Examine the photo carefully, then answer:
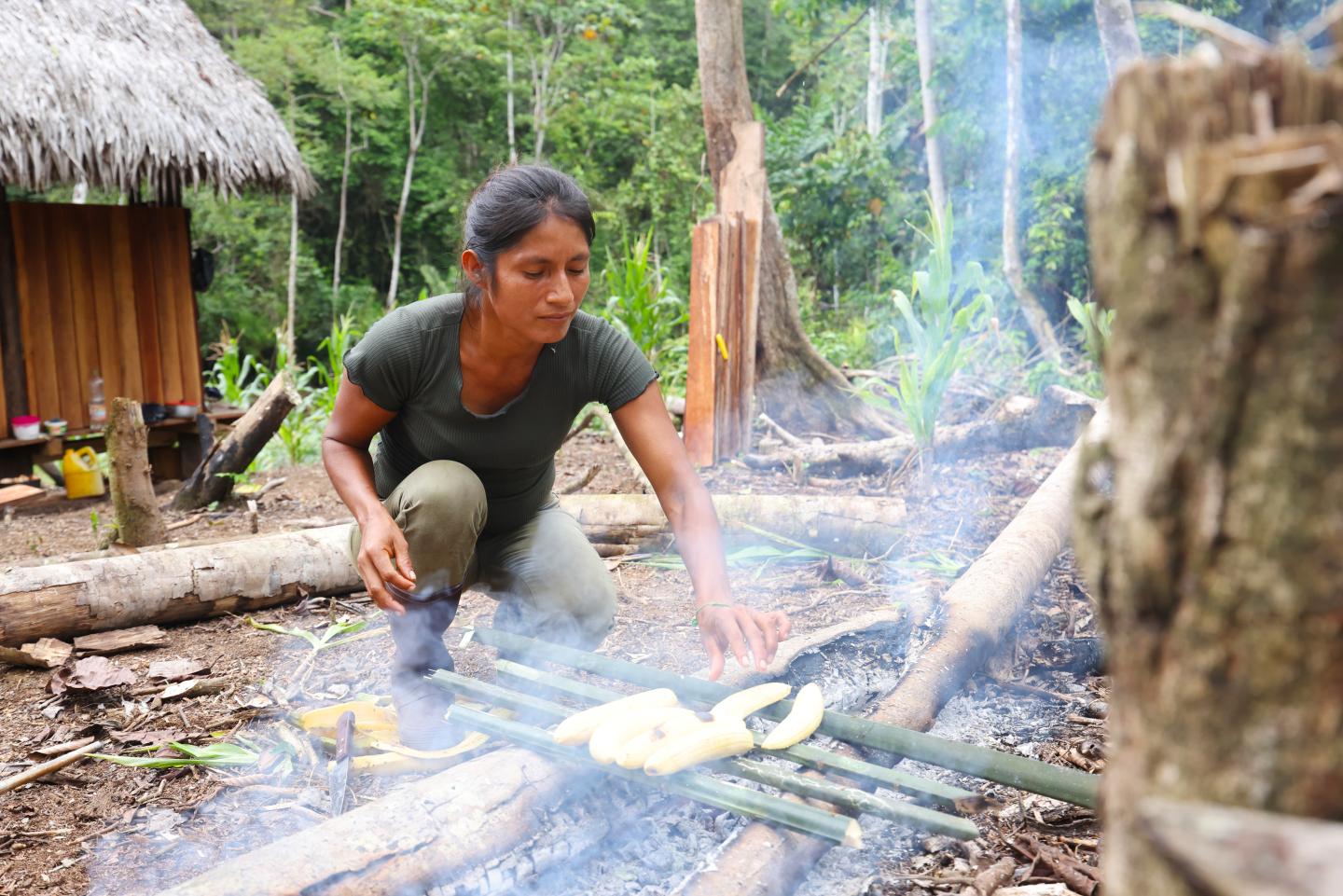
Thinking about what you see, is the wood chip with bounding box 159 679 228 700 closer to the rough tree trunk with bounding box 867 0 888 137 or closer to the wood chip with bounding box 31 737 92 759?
the wood chip with bounding box 31 737 92 759

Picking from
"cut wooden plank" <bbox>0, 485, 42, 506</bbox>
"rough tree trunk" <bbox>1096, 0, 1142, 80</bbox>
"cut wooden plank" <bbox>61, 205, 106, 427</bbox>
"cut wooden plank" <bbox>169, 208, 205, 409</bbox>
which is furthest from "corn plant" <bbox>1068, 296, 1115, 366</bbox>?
"cut wooden plank" <bbox>61, 205, 106, 427</bbox>

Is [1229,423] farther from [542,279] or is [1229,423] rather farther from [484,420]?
[484,420]

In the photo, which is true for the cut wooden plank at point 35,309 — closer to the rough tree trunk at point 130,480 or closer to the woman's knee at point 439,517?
the rough tree trunk at point 130,480

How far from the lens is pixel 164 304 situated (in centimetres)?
764

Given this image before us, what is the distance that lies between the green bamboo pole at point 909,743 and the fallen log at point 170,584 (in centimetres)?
184


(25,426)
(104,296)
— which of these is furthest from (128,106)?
(25,426)

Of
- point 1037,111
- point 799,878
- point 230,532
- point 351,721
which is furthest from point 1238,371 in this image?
point 1037,111

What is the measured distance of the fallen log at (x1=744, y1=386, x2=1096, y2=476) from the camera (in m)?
5.83

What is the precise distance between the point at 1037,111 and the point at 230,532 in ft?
28.1

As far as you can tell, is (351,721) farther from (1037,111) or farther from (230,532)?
(1037,111)

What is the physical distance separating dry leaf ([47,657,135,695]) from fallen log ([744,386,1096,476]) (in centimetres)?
365

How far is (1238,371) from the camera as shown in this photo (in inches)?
27.7

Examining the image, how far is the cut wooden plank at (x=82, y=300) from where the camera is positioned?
7102 mm

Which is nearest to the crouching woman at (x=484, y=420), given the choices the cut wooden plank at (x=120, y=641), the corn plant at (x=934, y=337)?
the cut wooden plank at (x=120, y=641)
